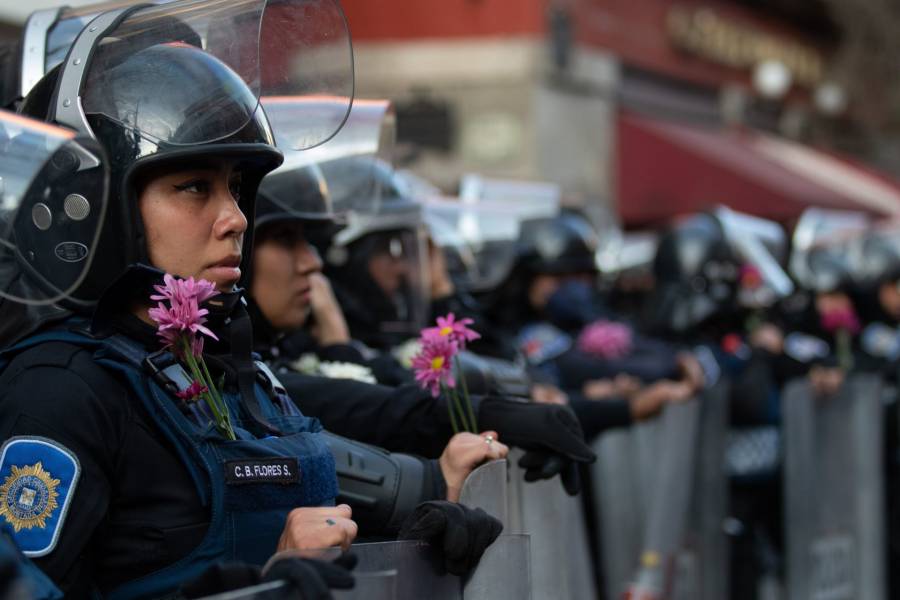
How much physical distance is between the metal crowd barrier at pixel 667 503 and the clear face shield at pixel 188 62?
11.8 feet

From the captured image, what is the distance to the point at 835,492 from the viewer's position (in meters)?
7.30

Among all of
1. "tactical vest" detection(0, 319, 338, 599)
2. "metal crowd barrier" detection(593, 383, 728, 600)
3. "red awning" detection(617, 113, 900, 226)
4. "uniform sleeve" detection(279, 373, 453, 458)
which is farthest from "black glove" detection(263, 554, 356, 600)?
"red awning" detection(617, 113, 900, 226)

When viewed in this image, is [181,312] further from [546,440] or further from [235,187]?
[546,440]

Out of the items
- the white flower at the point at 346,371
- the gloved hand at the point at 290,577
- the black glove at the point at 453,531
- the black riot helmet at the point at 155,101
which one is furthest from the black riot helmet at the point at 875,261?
the gloved hand at the point at 290,577

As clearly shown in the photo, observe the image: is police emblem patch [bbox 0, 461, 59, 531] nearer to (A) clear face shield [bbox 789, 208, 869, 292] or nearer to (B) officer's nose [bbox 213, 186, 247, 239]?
(B) officer's nose [bbox 213, 186, 247, 239]

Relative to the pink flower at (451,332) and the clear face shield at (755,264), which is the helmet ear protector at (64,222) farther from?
the clear face shield at (755,264)

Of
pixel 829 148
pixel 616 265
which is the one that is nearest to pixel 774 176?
pixel 829 148

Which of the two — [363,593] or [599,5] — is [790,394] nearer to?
[363,593]

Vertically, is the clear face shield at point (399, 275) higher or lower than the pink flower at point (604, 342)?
higher

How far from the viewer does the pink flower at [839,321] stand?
855cm

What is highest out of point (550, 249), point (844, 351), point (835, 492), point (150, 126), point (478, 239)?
point (150, 126)

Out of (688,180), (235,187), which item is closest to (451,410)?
(235,187)

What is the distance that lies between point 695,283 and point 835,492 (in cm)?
134

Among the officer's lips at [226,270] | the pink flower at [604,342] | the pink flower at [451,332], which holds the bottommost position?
the pink flower at [604,342]
